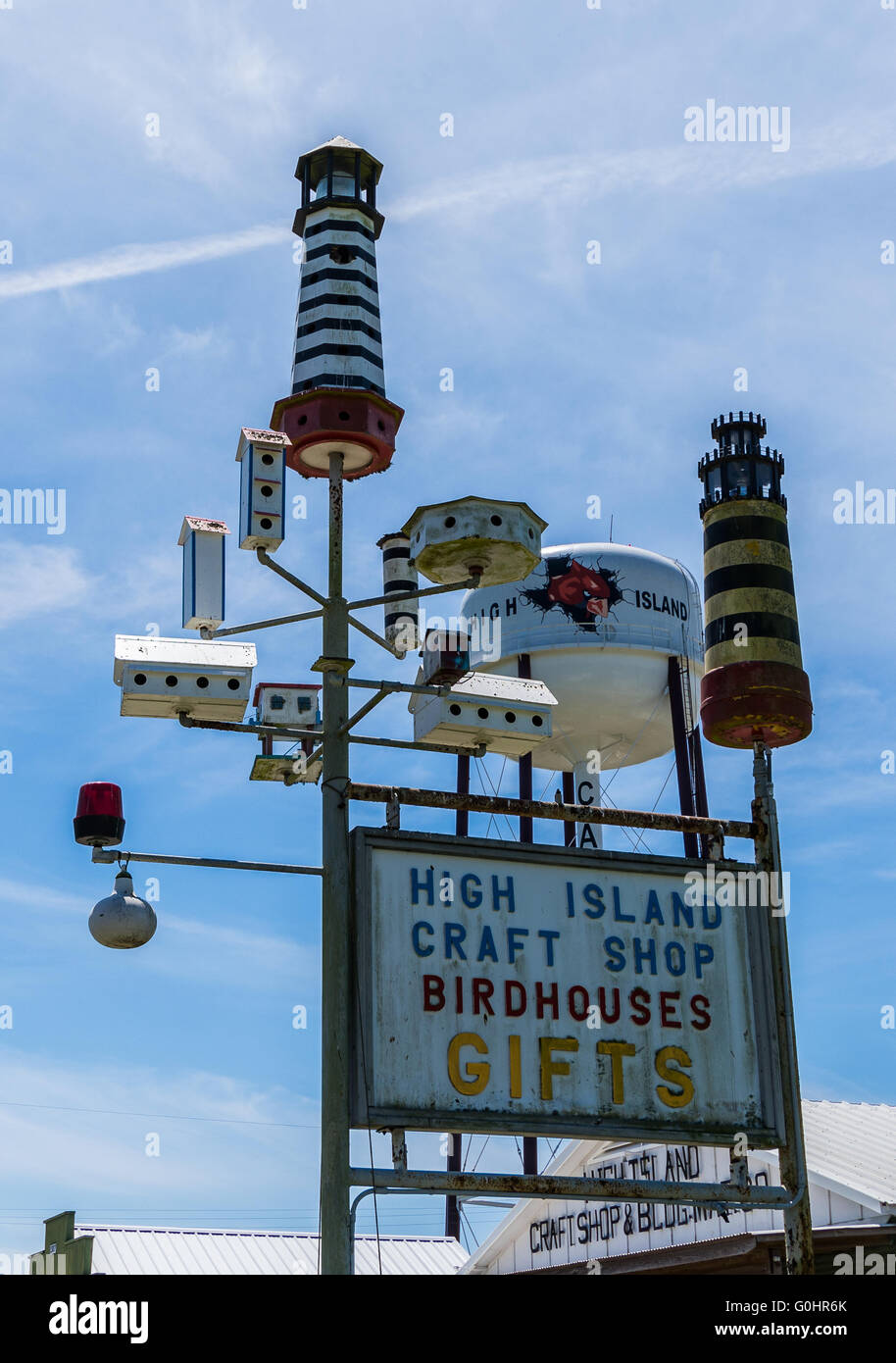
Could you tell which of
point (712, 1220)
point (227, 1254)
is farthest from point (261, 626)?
point (227, 1254)

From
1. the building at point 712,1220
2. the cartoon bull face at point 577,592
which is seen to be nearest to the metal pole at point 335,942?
the building at point 712,1220

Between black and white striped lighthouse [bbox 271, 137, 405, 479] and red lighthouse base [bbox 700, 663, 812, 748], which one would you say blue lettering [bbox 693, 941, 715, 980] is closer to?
red lighthouse base [bbox 700, 663, 812, 748]

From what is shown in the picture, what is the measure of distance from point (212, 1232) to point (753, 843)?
67.0 feet

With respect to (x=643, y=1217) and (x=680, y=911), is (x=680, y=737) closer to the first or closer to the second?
(x=643, y=1217)

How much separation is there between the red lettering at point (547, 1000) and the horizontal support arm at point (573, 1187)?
1.24 metres

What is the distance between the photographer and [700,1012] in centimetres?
1470

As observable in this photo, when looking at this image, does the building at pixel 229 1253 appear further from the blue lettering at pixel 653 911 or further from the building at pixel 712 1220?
the blue lettering at pixel 653 911

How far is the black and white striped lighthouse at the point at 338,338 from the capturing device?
14.7 meters

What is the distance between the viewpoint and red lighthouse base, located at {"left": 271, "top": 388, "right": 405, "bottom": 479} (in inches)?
577

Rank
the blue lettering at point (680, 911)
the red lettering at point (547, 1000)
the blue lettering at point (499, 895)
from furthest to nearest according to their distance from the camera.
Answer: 1. the blue lettering at point (680, 911)
2. the blue lettering at point (499, 895)
3. the red lettering at point (547, 1000)

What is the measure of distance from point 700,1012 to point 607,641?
72.9ft
